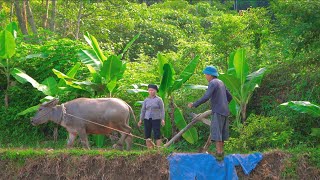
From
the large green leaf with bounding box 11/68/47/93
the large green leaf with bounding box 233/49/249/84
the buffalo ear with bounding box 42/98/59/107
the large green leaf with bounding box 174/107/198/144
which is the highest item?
the large green leaf with bounding box 233/49/249/84

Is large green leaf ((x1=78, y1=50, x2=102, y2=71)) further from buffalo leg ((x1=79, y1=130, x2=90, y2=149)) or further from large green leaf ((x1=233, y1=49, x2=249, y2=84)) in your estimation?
large green leaf ((x1=233, y1=49, x2=249, y2=84))

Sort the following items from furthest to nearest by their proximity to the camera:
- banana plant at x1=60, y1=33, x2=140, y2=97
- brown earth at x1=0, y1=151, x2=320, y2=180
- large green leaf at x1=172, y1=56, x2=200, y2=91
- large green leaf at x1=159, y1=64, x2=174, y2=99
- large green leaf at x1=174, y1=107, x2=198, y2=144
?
1. banana plant at x1=60, y1=33, x2=140, y2=97
2. large green leaf at x1=172, y1=56, x2=200, y2=91
3. large green leaf at x1=174, y1=107, x2=198, y2=144
4. large green leaf at x1=159, y1=64, x2=174, y2=99
5. brown earth at x1=0, y1=151, x2=320, y2=180

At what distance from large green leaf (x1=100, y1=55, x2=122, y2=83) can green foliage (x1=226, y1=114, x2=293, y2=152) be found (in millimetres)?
2785

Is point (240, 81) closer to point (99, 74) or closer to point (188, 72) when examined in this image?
point (188, 72)

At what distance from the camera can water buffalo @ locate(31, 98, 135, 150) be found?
10.9m

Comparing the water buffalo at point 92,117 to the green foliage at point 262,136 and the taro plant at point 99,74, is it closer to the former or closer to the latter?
the taro plant at point 99,74

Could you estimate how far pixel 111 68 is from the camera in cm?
1172

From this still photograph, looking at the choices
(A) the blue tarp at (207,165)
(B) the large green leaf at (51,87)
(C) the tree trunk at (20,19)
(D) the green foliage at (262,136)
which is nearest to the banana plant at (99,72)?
(B) the large green leaf at (51,87)

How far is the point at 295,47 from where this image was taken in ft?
37.4

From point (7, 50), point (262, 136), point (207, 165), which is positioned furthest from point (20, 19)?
point (207, 165)

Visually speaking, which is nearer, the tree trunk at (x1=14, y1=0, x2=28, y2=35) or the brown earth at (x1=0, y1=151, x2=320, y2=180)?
the brown earth at (x1=0, y1=151, x2=320, y2=180)

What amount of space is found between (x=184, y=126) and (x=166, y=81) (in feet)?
3.10

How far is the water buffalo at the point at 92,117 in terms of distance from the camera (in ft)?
35.9

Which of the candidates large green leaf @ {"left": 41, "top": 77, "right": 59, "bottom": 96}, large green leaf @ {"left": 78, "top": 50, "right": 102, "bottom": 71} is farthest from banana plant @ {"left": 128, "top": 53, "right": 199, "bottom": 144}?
large green leaf @ {"left": 41, "top": 77, "right": 59, "bottom": 96}
